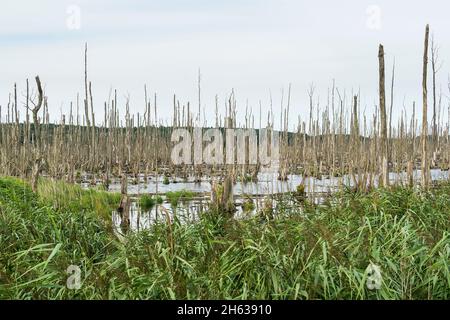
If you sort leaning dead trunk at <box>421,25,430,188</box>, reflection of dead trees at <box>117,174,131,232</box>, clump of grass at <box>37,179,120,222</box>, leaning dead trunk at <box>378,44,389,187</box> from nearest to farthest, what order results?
1. reflection of dead trees at <box>117,174,131,232</box>
2. clump of grass at <box>37,179,120,222</box>
3. leaning dead trunk at <box>378,44,389,187</box>
4. leaning dead trunk at <box>421,25,430,188</box>

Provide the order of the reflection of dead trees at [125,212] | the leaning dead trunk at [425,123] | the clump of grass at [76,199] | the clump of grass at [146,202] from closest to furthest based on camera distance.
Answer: the reflection of dead trees at [125,212] → the clump of grass at [76,199] → the leaning dead trunk at [425,123] → the clump of grass at [146,202]

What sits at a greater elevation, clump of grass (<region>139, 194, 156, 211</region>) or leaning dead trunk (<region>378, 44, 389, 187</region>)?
leaning dead trunk (<region>378, 44, 389, 187</region>)

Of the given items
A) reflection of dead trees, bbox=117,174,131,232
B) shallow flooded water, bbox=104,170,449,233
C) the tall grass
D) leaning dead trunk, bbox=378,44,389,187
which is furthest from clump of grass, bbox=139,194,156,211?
the tall grass

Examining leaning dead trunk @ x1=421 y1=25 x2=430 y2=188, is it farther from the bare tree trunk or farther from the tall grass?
the tall grass

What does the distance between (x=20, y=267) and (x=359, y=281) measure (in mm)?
3415

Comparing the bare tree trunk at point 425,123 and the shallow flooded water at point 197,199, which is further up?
the bare tree trunk at point 425,123

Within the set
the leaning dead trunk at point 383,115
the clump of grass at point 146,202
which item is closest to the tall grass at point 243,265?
the leaning dead trunk at point 383,115

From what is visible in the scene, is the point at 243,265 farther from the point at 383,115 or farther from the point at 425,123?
the point at 425,123

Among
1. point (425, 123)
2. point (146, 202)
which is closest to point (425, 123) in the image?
point (425, 123)

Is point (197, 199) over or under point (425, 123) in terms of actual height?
under

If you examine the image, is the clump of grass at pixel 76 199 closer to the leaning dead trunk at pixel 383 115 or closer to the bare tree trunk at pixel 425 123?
the leaning dead trunk at pixel 383 115
